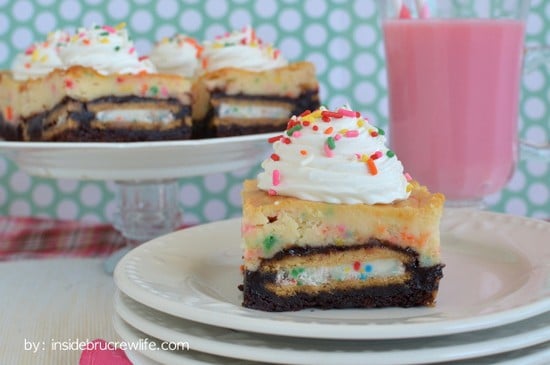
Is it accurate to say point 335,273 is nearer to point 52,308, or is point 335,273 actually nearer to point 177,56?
point 52,308

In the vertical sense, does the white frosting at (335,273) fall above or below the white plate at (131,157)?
below

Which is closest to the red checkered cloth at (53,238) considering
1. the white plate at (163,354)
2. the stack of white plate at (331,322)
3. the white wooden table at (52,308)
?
the white wooden table at (52,308)

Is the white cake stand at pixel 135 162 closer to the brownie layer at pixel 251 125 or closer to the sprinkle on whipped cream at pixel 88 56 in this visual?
the brownie layer at pixel 251 125

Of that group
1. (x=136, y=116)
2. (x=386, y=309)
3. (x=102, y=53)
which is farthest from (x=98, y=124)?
(x=386, y=309)

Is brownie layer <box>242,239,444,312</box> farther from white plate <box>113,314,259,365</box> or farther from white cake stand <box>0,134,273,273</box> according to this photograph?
white cake stand <box>0,134,273,273</box>

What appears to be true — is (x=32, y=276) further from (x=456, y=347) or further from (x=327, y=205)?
(x=456, y=347)

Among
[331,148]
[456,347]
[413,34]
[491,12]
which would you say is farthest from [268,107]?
[456,347]

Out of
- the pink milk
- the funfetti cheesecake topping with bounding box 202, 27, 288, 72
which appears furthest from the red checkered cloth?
the pink milk
